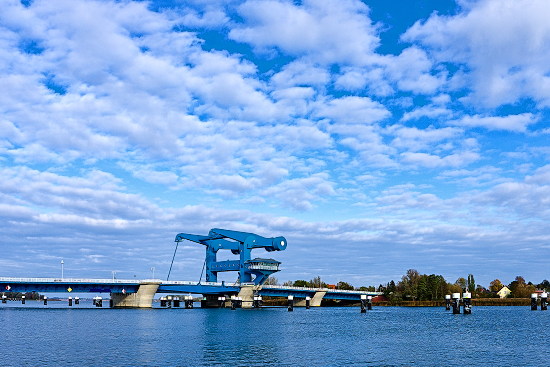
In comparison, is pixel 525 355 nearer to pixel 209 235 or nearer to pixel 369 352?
pixel 369 352

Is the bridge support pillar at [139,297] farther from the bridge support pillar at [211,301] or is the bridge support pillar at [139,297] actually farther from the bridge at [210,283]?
the bridge support pillar at [211,301]

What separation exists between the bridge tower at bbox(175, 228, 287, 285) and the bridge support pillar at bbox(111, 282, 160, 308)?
14.7 meters

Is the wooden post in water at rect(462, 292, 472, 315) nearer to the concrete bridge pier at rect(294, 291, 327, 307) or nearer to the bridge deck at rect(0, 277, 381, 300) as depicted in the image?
the bridge deck at rect(0, 277, 381, 300)

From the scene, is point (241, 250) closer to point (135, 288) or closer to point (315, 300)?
point (135, 288)

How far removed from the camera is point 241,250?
122 metres

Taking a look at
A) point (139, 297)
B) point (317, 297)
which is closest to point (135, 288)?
point (139, 297)

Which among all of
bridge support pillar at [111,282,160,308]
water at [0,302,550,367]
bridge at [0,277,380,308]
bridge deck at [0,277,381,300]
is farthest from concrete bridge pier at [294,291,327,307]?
water at [0,302,550,367]

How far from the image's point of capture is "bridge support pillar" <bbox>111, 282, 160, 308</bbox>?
114 m

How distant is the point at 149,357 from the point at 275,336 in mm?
17563

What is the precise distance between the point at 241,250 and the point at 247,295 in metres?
10.7

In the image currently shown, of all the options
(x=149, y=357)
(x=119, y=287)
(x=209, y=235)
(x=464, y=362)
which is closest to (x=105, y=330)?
(x=149, y=357)

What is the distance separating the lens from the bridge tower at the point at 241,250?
120750 millimetres

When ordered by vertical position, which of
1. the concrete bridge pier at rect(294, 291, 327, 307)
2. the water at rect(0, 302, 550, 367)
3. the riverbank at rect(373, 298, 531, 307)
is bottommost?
the riverbank at rect(373, 298, 531, 307)

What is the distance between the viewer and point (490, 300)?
160875mm
